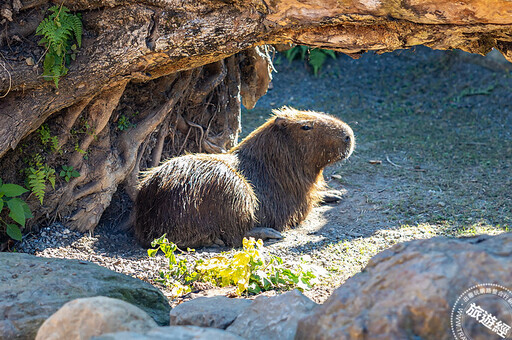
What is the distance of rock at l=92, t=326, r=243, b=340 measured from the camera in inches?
91.0

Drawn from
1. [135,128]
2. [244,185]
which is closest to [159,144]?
[135,128]

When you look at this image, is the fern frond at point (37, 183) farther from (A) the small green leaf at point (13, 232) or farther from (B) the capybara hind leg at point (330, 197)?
(B) the capybara hind leg at point (330, 197)

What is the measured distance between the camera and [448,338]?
2.35 m

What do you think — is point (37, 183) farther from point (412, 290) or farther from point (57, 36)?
point (412, 290)

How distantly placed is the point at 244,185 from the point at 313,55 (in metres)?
6.66

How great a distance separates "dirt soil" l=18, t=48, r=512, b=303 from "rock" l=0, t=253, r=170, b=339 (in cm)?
66

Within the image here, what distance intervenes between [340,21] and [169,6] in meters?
1.37

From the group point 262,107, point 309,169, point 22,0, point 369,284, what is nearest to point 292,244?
point 309,169

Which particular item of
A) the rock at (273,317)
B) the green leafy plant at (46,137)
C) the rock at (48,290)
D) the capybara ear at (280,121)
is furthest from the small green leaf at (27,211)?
the capybara ear at (280,121)

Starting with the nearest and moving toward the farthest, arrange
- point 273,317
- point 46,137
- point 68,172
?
point 273,317, point 46,137, point 68,172

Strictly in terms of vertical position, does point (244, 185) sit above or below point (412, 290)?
below

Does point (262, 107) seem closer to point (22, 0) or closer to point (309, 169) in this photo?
point (309, 169)

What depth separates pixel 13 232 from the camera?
478cm

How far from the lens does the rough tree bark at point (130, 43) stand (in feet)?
13.2
